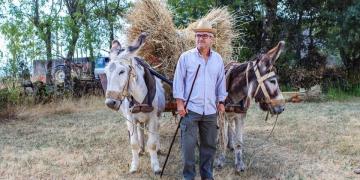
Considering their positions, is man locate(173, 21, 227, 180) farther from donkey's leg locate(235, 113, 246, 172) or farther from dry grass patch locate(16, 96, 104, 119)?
dry grass patch locate(16, 96, 104, 119)

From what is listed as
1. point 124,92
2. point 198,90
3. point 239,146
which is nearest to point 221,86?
point 198,90

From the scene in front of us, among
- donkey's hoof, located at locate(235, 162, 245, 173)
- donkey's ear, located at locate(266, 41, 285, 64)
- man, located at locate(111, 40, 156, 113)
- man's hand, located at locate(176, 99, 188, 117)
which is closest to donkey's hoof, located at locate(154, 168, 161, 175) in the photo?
man, located at locate(111, 40, 156, 113)

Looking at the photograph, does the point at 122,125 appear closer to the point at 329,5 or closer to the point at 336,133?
the point at 336,133

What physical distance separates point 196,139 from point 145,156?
7.17ft

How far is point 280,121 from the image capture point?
10508 millimetres

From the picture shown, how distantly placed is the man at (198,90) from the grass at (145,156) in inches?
43.9

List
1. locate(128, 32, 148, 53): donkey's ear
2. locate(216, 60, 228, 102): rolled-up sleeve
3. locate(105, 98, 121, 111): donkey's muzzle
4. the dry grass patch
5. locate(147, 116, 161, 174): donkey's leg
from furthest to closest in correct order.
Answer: the dry grass patch → locate(147, 116, 161, 174): donkey's leg → locate(128, 32, 148, 53): donkey's ear → locate(105, 98, 121, 111): donkey's muzzle → locate(216, 60, 228, 102): rolled-up sleeve

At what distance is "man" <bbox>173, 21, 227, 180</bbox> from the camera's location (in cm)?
457

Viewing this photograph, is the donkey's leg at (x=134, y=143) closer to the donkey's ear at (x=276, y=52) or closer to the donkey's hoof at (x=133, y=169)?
the donkey's hoof at (x=133, y=169)

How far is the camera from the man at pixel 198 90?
15.0 feet

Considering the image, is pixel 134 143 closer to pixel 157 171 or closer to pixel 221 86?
pixel 157 171

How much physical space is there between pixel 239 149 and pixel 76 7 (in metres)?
10.6

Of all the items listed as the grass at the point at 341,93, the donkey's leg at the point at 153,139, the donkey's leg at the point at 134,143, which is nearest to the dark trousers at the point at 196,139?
the donkey's leg at the point at 153,139

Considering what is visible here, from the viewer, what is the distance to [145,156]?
6754 mm
